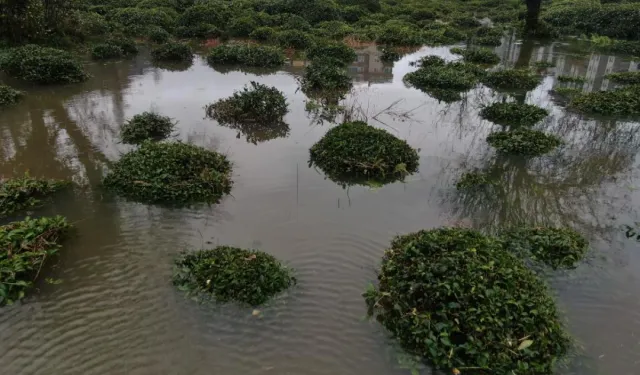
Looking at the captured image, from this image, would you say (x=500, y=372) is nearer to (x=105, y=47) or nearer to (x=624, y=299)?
(x=624, y=299)

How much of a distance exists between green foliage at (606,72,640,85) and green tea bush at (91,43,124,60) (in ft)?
67.2

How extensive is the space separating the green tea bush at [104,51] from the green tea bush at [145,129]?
28.3 ft

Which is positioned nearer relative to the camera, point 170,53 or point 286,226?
point 286,226

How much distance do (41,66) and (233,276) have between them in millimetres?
12740

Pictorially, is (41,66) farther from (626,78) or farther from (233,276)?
(626,78)

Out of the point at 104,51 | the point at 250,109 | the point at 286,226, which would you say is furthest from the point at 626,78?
the point at 104,51

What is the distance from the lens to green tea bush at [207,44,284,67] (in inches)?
757

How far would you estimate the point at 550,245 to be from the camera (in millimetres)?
7520

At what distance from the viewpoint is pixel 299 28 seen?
25656mm

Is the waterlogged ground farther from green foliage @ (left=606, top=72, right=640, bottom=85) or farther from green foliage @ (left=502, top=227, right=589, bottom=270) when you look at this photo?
green foliage @ (left=606, top=72, right=640, bottom=85)

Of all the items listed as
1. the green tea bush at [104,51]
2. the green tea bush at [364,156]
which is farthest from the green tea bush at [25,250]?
the green tea bush at [104,51]

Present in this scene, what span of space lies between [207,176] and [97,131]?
459cm

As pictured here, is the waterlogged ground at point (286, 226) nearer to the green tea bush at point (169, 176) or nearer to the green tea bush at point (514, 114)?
the green tea bush at point (169, 176)

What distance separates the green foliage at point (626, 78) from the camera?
17719 millimetres
